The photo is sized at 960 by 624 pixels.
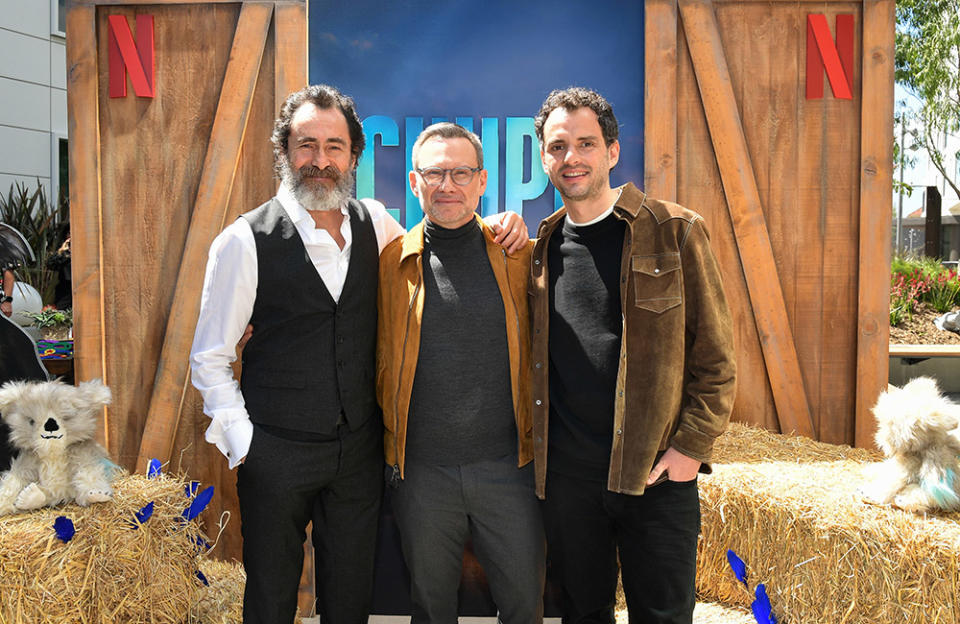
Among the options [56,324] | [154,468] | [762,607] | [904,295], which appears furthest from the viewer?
[904,295]

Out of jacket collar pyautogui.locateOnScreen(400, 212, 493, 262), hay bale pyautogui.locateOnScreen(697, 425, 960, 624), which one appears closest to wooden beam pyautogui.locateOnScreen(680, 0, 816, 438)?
hay bale pyautogui.locateOnScreen(697, 425, 960, 624)

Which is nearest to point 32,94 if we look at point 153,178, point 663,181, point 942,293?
point 153,178

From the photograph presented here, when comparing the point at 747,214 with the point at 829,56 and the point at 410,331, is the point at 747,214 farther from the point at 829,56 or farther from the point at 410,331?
the point at 410,331

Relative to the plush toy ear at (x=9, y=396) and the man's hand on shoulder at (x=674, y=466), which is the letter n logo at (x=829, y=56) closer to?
the man's hand on shoulder at (x=674, y=466)

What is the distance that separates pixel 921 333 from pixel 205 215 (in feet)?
33.8

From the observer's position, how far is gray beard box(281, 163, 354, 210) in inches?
93.9

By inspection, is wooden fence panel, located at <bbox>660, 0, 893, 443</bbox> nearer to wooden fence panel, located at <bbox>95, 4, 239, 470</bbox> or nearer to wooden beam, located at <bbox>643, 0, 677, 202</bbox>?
wooden beam, located at <bbox>643, 0, 677, 202</bbox>

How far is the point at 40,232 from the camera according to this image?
956cm

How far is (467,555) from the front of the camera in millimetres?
3482

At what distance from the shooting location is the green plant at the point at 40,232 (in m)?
8.84

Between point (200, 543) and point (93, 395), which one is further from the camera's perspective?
point (200, 543)

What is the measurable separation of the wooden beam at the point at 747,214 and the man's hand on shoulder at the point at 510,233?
61.0 inches

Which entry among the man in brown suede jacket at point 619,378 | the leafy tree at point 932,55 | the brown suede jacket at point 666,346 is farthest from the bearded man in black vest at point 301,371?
the leafy tree at point 932,55

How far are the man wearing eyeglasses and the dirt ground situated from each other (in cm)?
905
